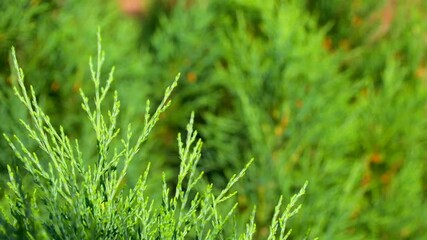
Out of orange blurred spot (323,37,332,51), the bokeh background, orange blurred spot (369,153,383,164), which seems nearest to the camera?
the bokeh background

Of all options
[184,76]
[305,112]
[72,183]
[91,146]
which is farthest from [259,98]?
[72,183]

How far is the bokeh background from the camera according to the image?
1312mm

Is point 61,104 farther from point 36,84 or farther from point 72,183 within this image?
point 72,183

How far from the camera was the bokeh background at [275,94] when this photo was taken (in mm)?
1312

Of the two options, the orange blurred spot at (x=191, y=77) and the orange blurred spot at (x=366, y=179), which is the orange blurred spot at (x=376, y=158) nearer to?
the orange blurred spot at (x=366, y=179)

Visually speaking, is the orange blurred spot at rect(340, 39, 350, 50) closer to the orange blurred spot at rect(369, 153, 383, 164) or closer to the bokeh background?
the bokeh background

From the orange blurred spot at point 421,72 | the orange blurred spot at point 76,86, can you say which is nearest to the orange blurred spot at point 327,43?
the orange blurred spot at point 421,72

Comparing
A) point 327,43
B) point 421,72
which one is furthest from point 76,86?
point 421,72

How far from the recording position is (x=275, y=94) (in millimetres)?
1393

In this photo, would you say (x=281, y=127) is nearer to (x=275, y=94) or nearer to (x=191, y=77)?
(x=275, y=94)

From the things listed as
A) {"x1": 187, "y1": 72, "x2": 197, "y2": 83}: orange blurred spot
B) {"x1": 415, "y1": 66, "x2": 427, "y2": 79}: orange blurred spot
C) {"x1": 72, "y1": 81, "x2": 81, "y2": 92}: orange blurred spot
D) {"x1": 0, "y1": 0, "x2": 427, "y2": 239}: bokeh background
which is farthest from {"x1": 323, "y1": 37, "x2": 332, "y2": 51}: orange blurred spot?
{"x1": 72, "y1": 81, "x2": 81, "y2": 92}: orange blurred spot

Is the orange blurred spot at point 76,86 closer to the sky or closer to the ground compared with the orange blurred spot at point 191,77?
closer to the sky

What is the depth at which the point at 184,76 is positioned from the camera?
5.00 feet

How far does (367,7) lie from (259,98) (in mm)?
384
